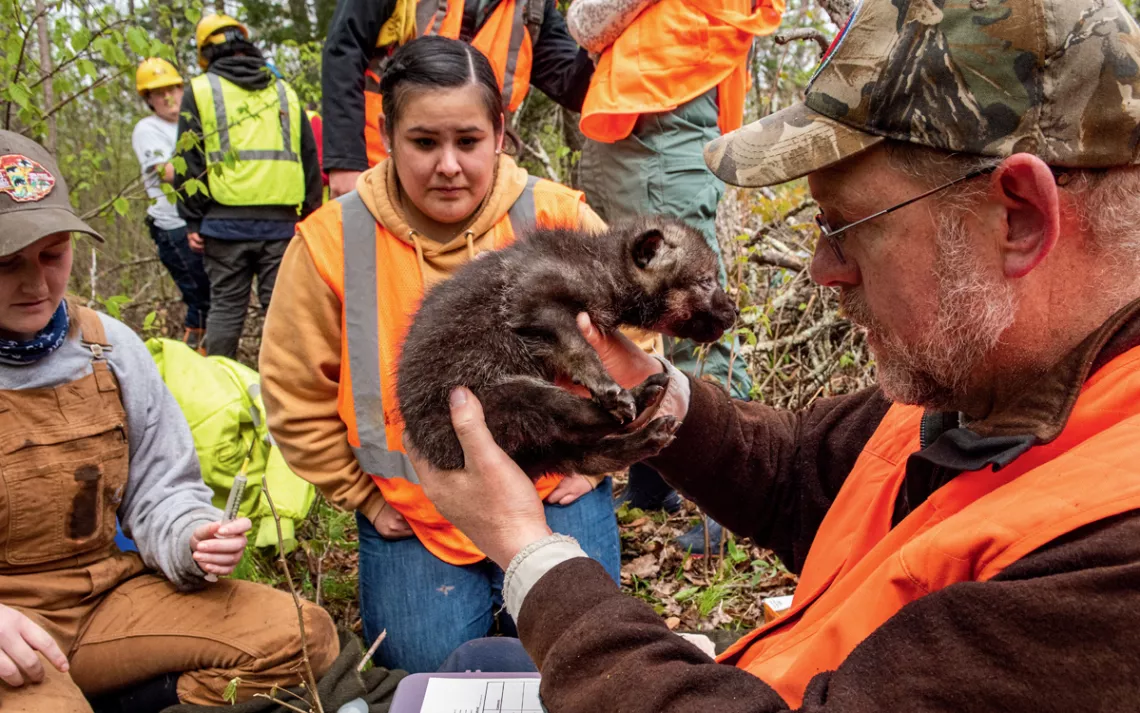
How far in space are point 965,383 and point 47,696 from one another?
3.06 metres

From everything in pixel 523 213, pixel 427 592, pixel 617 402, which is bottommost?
pixel 427 592

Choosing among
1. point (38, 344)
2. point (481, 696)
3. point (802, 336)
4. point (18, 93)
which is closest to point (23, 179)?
point (38, 344)

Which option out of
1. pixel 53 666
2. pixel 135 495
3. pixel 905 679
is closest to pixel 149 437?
pixel 135 495

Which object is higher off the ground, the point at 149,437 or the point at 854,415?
the point at 854,415

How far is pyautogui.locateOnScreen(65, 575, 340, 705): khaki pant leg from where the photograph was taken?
3115 millimetres

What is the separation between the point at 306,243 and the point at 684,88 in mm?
2464

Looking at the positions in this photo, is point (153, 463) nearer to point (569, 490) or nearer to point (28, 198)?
point (28, 198)

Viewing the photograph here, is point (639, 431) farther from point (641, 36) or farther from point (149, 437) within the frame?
point (641, 36)

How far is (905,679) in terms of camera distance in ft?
4.38

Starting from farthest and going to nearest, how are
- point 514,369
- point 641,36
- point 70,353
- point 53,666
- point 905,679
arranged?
point 641,36
point 70,353
point 53,666
point 514,369
point 905,679

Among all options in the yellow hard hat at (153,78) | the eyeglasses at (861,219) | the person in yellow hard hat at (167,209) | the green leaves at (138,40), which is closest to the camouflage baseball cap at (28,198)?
the green leaves at (138,40)

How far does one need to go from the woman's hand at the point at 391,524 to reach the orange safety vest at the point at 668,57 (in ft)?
8.29

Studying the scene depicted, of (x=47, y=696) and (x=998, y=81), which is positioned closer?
(x=998, y=81)

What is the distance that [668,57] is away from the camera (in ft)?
15.1
